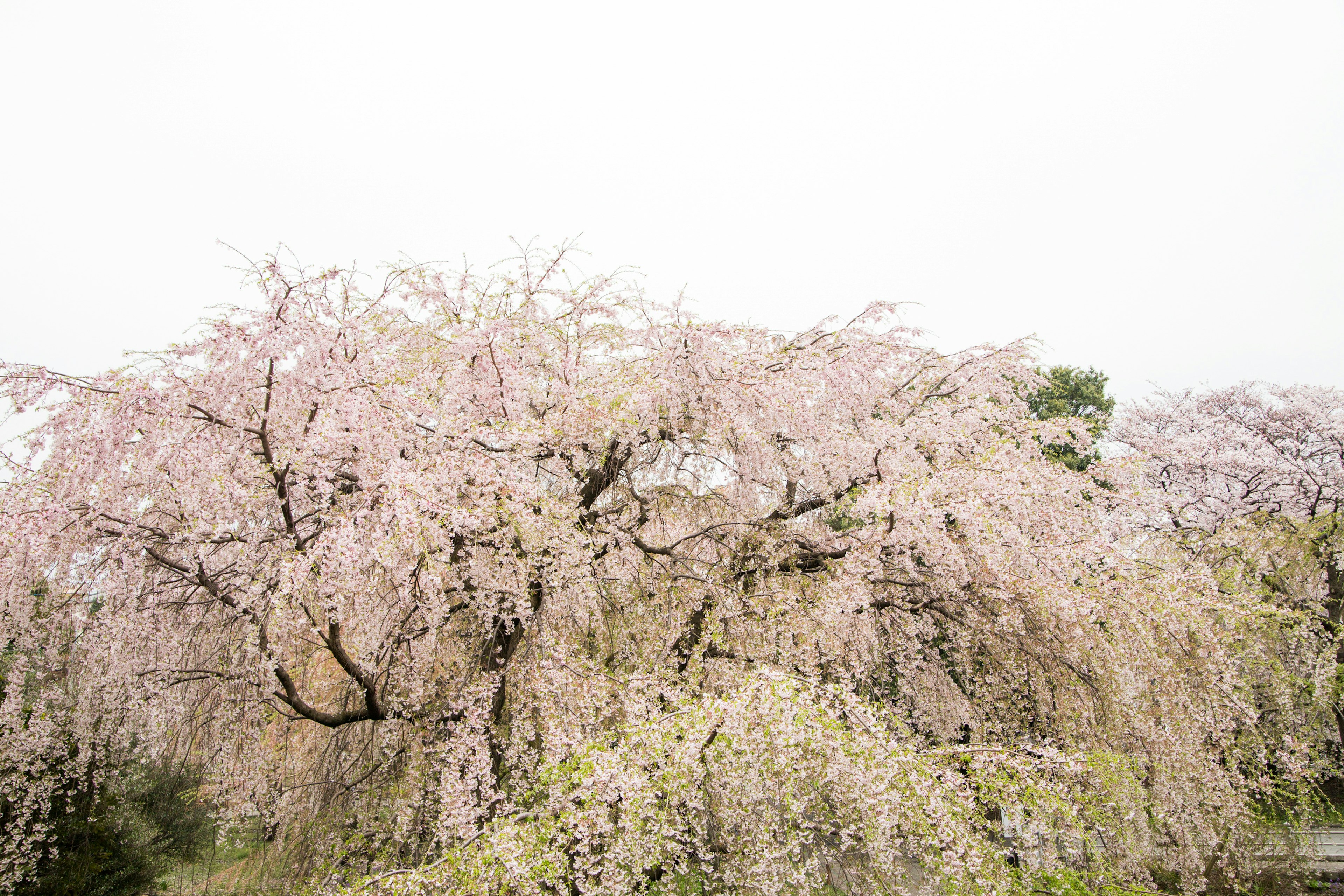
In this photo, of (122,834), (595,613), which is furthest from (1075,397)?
(122,834)

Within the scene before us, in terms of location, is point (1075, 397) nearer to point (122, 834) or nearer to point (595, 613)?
point (595, 613)

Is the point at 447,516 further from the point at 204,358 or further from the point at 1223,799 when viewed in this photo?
the point at 1223,799

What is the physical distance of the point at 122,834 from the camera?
9570mm

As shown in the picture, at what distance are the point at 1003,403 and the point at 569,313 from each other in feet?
21.2

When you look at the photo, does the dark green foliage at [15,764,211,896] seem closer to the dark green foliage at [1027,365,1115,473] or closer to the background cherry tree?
the background cherry tree

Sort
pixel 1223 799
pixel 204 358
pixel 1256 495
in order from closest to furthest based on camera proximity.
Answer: pixel 204 358 → pixel 1223 799 → pixel 1256 495

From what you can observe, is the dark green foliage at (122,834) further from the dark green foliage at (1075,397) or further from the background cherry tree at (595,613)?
the dark green foliage at (1075,397)

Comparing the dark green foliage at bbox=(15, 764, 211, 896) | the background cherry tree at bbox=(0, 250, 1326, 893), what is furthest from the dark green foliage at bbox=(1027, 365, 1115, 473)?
the dark green foliage at bbox=(15, 764, 211, 896)

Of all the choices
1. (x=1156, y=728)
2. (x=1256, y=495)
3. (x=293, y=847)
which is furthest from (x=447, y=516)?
(x=1256, y=495)

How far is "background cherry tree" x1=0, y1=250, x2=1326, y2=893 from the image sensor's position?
4.46 m

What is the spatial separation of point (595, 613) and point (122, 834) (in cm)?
916

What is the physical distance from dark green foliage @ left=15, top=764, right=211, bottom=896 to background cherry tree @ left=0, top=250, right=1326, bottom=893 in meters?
0.43

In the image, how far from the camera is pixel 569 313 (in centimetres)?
711

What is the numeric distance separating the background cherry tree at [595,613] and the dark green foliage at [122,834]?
0.43 meters
